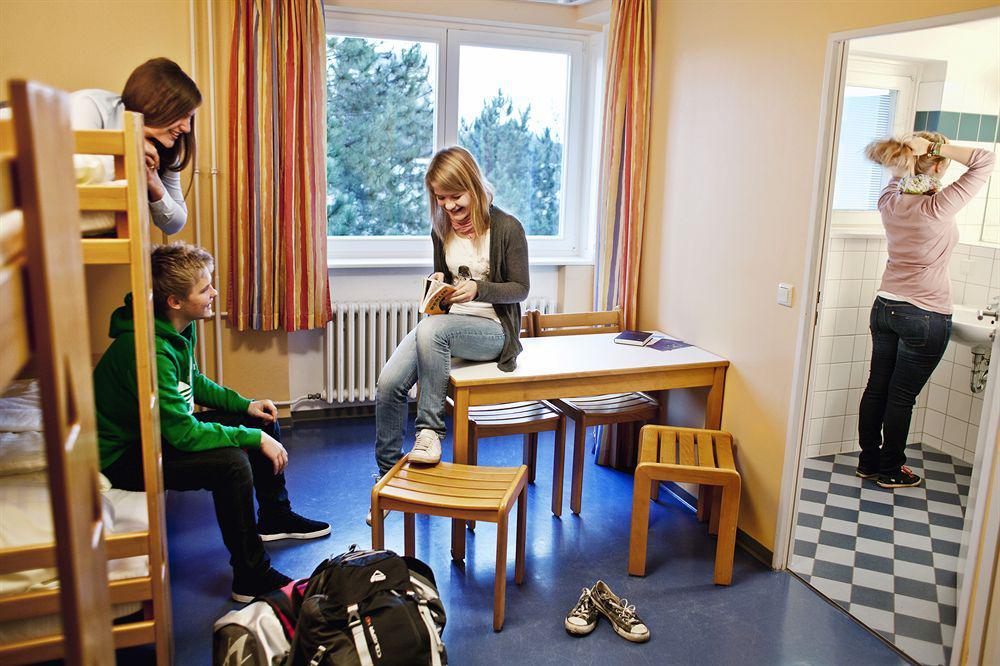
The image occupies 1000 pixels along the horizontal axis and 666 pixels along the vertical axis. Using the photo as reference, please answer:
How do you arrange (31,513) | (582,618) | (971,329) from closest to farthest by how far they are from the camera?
(31,513) → (582,618) → (971,329)

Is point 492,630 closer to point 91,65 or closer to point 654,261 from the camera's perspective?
point 654,261

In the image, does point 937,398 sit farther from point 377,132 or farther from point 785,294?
point 377,132

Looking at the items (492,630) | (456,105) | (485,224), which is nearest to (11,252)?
(492,630)

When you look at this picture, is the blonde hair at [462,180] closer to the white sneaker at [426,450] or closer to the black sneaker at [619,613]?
the white sneaker at [426,450]

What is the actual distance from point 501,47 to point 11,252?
3.80 metres

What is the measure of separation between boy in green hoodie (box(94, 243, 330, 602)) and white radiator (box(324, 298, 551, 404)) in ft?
4.42

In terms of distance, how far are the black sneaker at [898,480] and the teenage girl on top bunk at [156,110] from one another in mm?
→ 3180

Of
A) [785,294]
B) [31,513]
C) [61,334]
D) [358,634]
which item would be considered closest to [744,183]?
[785,294]

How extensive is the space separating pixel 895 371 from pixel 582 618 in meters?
1.82

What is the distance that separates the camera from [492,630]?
245 centimetres

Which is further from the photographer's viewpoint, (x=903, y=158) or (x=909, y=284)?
(x=909, y=284)

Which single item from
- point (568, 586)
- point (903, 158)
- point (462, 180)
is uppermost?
point (903, 158)

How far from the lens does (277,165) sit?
363 centimetres

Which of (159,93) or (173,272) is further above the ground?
(159,93)
